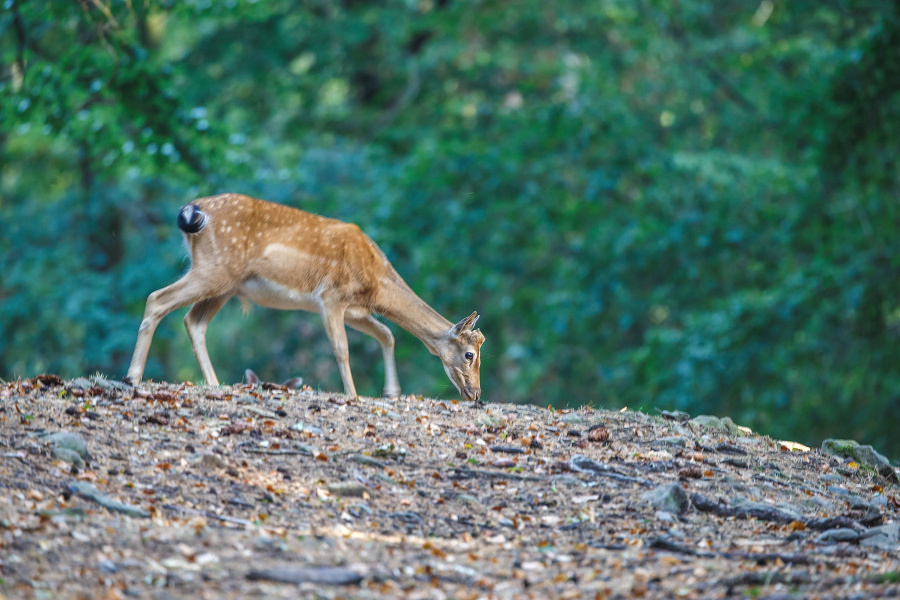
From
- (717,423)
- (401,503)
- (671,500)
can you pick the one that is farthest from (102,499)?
(717,423)

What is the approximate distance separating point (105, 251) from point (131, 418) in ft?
52.3

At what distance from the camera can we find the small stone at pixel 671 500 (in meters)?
5.91

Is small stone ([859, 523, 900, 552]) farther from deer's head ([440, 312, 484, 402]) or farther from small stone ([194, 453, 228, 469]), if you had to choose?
deer's head ([440, 312, 484, 402])

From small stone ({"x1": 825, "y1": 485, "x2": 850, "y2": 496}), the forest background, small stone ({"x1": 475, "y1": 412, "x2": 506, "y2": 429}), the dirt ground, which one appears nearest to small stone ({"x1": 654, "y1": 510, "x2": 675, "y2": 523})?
the dirt ground

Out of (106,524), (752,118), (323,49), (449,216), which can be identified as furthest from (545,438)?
(323,49)

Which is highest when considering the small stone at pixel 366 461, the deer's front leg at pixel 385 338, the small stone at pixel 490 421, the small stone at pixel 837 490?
the small stone at pixel 837 490

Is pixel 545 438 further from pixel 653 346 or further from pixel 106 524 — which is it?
pixel 653 346

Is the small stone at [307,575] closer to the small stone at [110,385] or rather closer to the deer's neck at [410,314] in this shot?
the small stone at [110,385]

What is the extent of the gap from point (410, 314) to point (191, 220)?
227 cm

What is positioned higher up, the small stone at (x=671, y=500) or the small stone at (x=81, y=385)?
the small stone at (x=671, y=500)

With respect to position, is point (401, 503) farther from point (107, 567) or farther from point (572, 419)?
point (572, 419)

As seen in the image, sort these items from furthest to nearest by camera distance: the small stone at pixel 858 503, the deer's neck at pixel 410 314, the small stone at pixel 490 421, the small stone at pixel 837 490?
the deer's neck at pixel 410 314
the small stone at pixel 490 421
the small stone at pixel 837 490
the small stone at pixel 858 503

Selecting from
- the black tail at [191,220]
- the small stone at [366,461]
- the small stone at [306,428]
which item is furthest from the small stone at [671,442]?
the black tail at [191,220]

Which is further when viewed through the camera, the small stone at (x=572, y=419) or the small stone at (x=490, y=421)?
the small stone at (x=572, y=419)
